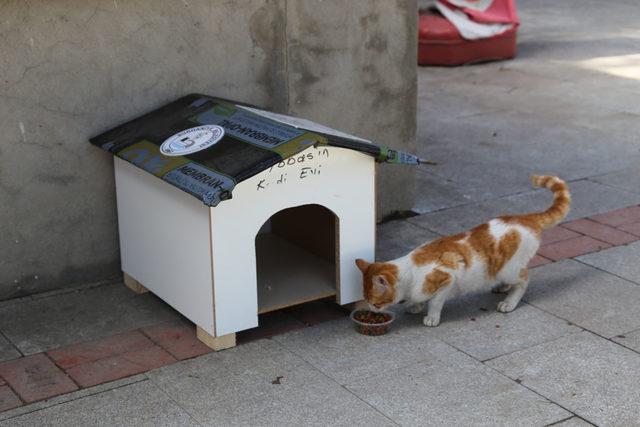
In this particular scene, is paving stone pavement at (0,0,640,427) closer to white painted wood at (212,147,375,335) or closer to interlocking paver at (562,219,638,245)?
interlocking paver at (562,219,638,245)

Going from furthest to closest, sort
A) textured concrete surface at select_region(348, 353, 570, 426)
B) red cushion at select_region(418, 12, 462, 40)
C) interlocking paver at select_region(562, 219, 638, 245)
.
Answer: red cushion at select_region(418, 12, 462, 40), interlocking paver at select_region(562, 219, 638, 245), textured concrete surface at select_region(348, 353, 570, 426)

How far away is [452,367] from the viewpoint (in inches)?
189

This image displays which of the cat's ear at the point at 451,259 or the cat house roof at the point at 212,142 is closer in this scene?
the cat house roof at the point at 212,142

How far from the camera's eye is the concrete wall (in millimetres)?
5383

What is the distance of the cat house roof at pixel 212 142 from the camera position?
4.75 m

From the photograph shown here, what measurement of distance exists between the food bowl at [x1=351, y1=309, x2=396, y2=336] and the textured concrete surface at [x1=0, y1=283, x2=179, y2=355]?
100cm

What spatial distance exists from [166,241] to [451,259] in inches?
58.3

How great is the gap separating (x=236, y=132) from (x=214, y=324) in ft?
3.27

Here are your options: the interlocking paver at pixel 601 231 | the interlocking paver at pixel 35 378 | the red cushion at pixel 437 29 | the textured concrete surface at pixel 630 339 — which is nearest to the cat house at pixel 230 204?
the interlocking paver at pixel 35 378

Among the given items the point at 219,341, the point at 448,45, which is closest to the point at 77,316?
the point at 219,341

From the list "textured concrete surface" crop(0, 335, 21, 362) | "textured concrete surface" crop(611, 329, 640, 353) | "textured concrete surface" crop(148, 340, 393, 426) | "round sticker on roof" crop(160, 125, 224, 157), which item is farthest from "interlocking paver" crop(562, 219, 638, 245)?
"textured concrete surface" crop(0, 335, 21, 362)

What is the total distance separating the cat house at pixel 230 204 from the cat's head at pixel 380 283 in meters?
0.17

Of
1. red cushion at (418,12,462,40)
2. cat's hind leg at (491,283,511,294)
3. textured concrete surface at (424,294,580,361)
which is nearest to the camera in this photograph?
textured concrete surface at (424,294,580,361)

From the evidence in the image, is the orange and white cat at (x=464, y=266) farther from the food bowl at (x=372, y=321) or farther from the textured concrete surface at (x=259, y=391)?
the textured concrete surface at (x=259, y=391)
